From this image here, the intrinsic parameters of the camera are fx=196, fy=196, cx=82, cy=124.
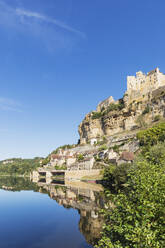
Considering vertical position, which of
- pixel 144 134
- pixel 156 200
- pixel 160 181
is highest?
pixel 144 134

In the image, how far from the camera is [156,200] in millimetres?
7516

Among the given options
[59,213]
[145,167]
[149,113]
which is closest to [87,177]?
[59,213]

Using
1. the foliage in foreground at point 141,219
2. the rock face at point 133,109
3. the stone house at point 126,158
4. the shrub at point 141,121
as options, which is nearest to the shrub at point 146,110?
the rock face at point 133,109

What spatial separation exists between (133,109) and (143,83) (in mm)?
17743

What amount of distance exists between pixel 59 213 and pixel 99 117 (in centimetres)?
7233

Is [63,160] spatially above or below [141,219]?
above

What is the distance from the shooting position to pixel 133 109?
76.6 m

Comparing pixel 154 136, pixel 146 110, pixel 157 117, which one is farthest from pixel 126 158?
pixel 146 110

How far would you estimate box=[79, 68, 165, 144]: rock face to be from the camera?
235 ft

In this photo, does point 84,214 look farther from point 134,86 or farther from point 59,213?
point 134,86

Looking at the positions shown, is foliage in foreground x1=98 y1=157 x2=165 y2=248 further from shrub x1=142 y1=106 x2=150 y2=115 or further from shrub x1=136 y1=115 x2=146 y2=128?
shrub x1=142 y1=106 x2=150 y2=115

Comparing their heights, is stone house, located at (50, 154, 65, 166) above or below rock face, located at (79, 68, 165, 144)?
below

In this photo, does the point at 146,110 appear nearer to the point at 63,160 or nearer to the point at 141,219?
the point at 63,160

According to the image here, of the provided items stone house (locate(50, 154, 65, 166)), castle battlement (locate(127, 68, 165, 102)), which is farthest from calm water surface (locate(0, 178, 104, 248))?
castle battlement (locate(127, 68, 165, 102))
